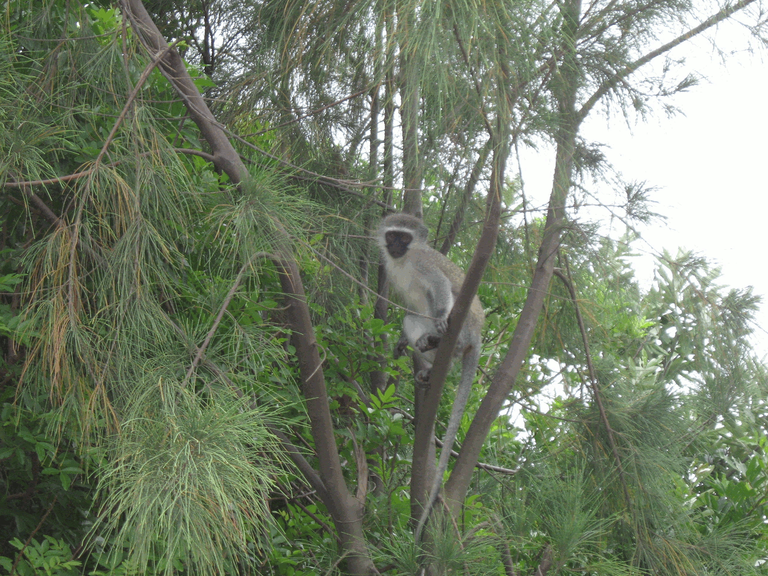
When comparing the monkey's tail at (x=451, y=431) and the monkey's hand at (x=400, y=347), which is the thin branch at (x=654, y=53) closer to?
the monkey's tail at (x=451, y=431)

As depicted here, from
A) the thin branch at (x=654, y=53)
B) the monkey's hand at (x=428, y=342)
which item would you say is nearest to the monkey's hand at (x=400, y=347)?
the monkey's hand at (x=428, y=342)

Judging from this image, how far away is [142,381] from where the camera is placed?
1.96 meters

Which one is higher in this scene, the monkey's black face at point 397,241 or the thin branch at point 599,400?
the monkey's black face at point 397,241

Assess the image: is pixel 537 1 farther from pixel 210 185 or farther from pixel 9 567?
pixel 9 567

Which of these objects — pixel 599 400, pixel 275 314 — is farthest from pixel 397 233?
pixel 599 400

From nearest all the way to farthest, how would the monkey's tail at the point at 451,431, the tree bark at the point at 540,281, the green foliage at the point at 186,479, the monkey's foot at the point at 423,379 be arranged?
the green foliage at the point at 186,479 → the tree bark at the point at 540,281 → the monkey's tail at the point at 451,431 → the monkey's foot at the point at 423,379

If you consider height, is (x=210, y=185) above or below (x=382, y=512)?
above

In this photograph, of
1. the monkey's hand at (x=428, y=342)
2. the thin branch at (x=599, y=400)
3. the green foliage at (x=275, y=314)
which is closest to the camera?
the green foliage at (x=275, y=314)

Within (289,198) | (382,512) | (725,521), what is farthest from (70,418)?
(725,521)

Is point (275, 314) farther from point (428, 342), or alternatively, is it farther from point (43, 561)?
point (43, 561)

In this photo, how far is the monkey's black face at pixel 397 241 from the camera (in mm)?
3846

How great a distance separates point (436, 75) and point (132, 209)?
99 cm

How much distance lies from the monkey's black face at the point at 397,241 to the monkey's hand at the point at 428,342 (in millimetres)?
530

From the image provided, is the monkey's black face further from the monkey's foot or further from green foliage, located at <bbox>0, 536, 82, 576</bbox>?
green foliage, located at <bbox>0, 536, 82, 576</bbox>
